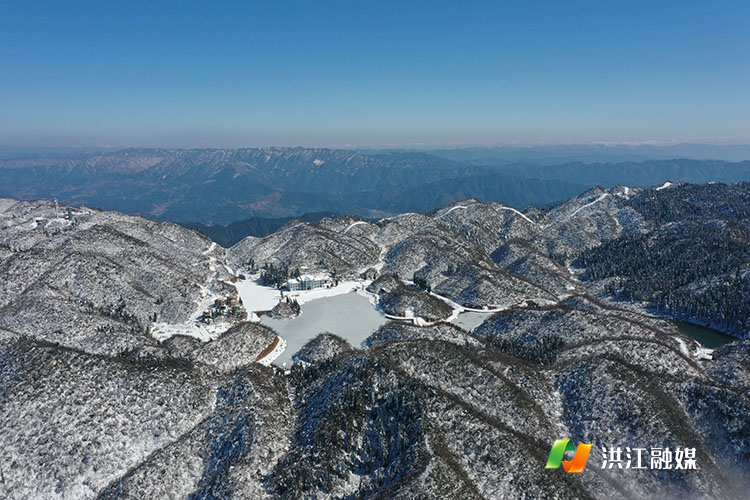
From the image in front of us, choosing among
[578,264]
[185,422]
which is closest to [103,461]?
[185,422]

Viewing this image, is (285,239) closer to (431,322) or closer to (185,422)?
(431,322)

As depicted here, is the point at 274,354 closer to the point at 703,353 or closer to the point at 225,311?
the point at 225,311

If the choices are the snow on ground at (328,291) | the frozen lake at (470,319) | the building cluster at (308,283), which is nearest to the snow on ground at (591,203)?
the frozen lake at (470,319)

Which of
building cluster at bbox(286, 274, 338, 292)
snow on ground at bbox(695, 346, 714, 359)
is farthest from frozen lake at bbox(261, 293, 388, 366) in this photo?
snow on ground at bbox(695, 346, 714, 359)

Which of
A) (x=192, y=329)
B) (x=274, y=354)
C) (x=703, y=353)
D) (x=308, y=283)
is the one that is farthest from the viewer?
(x=308, y=283)

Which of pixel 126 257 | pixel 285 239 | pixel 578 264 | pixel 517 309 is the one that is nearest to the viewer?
pixel 517 309

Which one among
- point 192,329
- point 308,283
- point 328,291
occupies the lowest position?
point 328,291

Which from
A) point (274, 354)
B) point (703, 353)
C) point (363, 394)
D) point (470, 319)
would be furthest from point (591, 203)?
point (363, 394)
